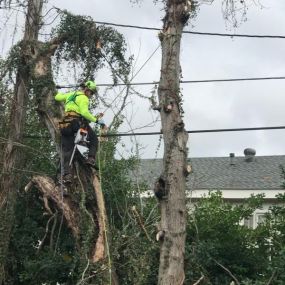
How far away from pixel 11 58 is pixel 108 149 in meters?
2.76

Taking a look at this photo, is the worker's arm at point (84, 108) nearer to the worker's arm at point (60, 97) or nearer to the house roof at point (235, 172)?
the worker's arm at point (60, 97)

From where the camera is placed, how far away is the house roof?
18625 mm

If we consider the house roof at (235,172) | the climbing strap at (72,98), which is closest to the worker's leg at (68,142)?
the climbing strap at (72,98)

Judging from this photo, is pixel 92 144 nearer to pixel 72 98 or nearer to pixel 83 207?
pixel 72 98

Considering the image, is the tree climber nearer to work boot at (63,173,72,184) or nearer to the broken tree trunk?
work boot at (63,173,72,184)

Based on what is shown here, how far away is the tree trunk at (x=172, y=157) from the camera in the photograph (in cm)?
743

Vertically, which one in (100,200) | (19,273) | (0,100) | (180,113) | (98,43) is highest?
(98,43)

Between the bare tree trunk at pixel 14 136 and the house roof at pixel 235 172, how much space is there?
6489 mm

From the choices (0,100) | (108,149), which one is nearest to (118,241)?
(108,149)

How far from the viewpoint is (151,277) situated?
437 inches

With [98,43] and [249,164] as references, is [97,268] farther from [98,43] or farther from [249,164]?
[249,164]

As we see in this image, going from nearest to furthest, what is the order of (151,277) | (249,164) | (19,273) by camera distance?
1. (151,277)
2. (19,273)
3. (249,164)

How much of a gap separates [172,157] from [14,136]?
14.8 feet

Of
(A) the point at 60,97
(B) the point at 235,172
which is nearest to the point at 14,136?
(A) the point at 60,97
